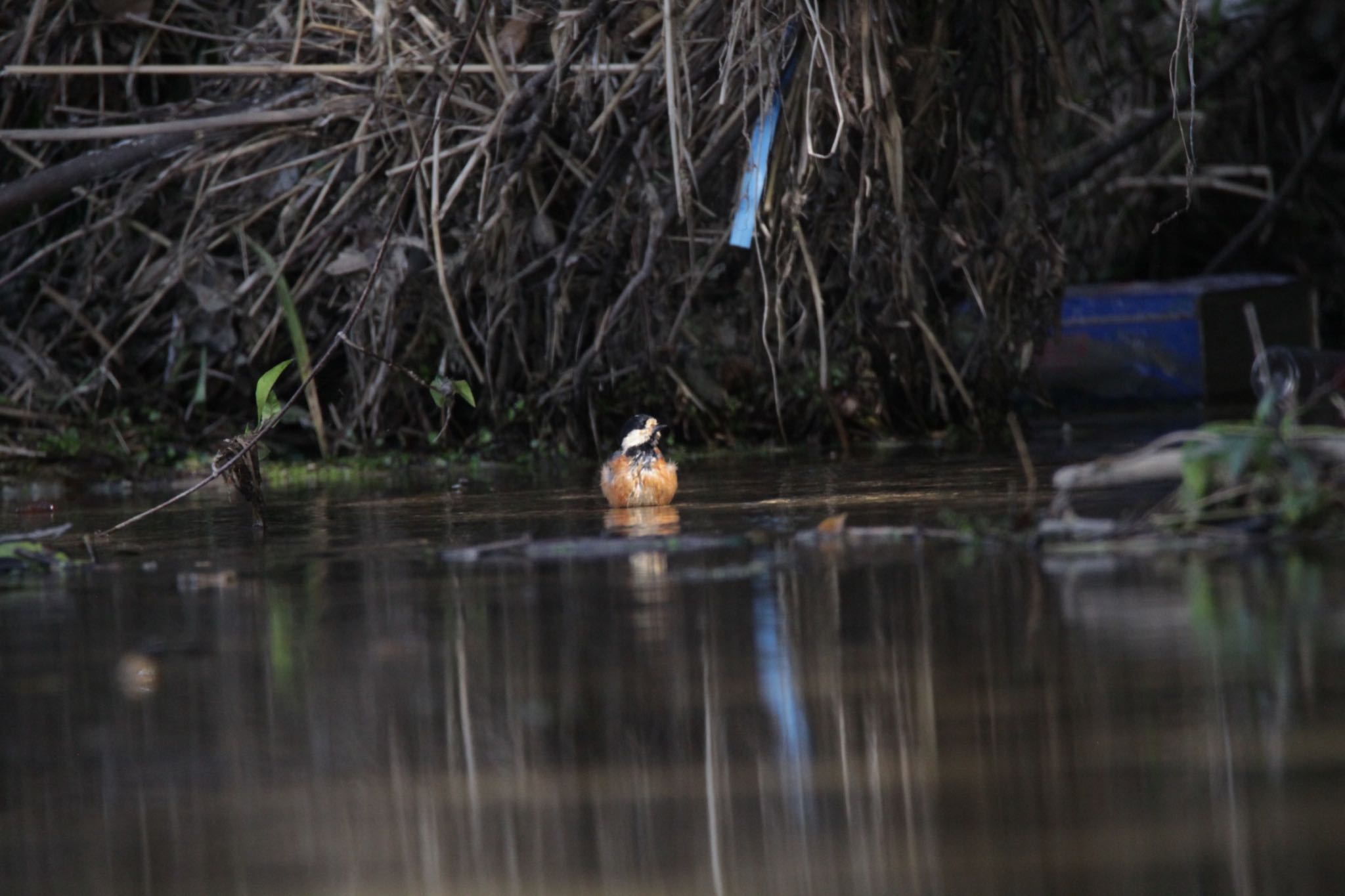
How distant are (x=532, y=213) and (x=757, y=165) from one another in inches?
59.0

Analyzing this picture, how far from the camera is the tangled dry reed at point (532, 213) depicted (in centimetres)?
527

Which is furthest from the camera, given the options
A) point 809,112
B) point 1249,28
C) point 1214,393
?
point 1249,28

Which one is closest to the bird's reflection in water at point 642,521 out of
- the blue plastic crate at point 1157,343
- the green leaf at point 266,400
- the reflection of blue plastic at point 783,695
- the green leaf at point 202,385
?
the green leaf at point 266,400

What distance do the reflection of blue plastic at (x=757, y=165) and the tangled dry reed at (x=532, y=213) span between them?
0.04 meters

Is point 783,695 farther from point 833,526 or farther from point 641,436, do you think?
point 641,436

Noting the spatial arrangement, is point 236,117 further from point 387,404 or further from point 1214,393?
point 1214,393

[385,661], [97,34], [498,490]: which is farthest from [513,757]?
[97,34]

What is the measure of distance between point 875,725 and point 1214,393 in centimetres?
643

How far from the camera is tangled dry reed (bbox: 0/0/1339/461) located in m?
5.27

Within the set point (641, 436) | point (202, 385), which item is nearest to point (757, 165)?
point (641, 436)

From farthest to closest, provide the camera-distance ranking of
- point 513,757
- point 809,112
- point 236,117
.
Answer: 1. point 236,117
2. point 809,112
3. point 513,757

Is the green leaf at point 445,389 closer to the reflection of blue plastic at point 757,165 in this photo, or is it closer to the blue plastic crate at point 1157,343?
the reflection of blue plastic at point 757,165

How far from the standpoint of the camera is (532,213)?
6.19 meters

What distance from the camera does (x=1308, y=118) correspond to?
9688 mm
